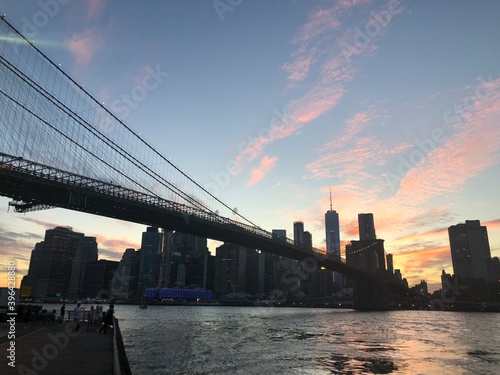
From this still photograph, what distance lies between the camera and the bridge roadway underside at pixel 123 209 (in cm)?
4419

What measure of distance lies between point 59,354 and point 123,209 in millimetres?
42756

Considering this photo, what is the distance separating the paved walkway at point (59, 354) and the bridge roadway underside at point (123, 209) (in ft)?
95.0

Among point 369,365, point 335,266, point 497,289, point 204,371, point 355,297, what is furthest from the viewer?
point 497,289

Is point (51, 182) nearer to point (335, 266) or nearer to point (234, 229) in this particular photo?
point (234, 229)

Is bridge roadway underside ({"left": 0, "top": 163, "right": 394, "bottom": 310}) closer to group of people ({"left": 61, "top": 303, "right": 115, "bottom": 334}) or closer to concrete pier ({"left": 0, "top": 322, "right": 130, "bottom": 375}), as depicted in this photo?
group of people ({"left": 61, "top": 303, "right": 115, "bottom": 334})

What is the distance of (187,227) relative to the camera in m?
64.6

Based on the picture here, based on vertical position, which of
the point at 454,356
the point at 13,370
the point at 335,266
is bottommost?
the point at 454,356

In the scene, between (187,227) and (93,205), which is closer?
(93,205)

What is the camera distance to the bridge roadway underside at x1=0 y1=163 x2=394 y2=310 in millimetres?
44188

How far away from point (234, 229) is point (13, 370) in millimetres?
56294

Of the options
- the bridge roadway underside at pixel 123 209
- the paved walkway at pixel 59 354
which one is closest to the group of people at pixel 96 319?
the paved walkway at pixel 59 354

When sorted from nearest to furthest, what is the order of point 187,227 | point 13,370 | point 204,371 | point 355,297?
point 13,370, point 204,371, point 187,227, point 355,297

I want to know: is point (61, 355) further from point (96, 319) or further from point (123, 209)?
point (123, 209)

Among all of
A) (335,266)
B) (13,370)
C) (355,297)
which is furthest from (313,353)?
(355,297)
